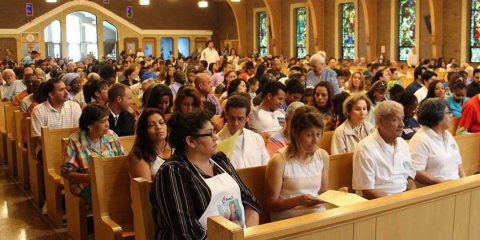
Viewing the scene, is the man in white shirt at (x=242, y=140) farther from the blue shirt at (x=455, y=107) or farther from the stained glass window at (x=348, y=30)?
the stained glass window at (x=348, y=30)

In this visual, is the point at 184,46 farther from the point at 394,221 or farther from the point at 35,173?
the point at 394,221

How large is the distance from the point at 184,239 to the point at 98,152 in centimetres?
191

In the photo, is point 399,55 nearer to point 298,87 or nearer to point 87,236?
point 298,87

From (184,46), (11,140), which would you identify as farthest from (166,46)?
(11,140)

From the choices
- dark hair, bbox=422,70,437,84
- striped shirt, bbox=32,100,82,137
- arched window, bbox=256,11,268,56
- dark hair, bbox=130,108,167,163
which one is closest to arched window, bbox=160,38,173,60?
arched window, bbox=256,11,268,56

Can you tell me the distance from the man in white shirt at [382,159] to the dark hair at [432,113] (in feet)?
1.71

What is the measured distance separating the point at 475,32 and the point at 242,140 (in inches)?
585

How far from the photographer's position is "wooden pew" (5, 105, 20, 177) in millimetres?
7617

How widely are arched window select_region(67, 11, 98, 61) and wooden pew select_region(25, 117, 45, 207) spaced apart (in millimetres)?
23607

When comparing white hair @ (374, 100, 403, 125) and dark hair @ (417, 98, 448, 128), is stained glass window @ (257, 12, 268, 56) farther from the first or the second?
white hair @ (374, 100, 403, 125)

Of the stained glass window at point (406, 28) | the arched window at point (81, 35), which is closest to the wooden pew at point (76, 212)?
the stained glass window at point (406, 28)

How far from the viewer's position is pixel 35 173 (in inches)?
247

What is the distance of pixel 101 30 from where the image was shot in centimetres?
2886

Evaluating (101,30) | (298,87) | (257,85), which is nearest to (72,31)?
(101,30)
